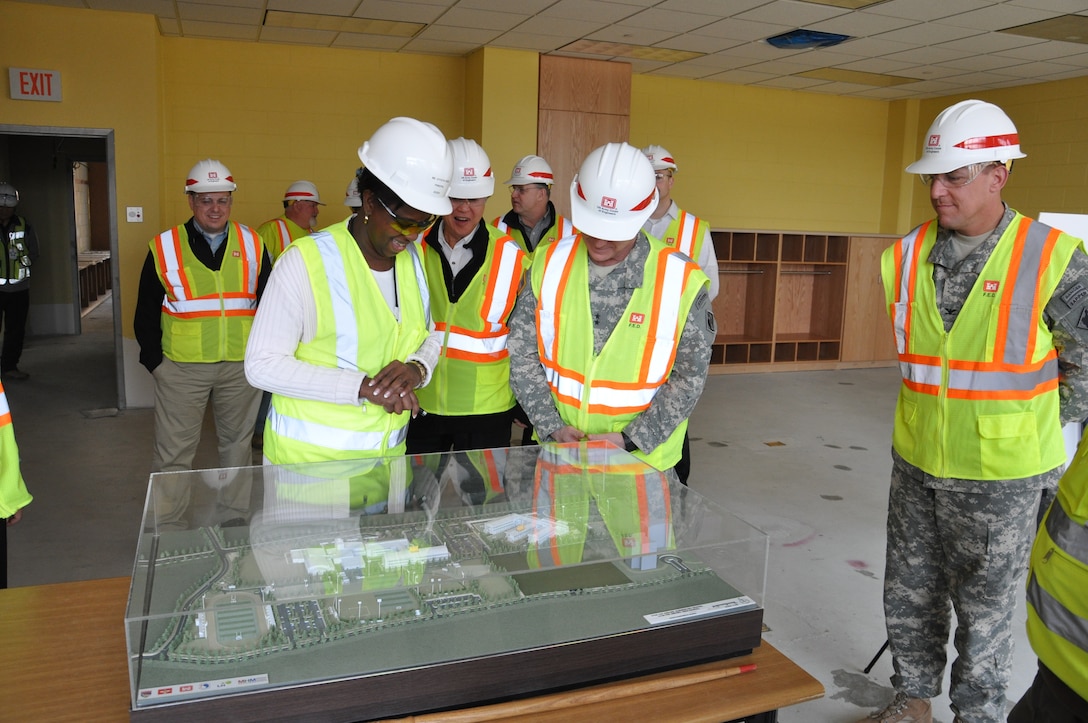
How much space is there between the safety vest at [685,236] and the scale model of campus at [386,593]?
12.0 feet

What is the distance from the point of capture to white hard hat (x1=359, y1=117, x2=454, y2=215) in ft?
6.56

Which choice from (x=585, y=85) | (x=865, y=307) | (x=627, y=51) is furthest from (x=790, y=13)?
(x=865, y=307)

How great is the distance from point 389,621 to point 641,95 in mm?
8394

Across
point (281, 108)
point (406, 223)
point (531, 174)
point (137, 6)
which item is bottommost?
point (406, 223)

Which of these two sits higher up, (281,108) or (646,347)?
(281,108)

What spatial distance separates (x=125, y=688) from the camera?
4.26 feet

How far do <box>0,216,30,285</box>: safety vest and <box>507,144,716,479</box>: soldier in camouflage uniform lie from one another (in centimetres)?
732

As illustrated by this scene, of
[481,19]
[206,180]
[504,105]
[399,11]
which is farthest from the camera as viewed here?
[504,105]

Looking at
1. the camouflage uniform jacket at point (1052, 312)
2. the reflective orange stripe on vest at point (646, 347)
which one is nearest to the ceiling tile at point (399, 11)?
the reflective orange stripe on vest at point (646, 347)

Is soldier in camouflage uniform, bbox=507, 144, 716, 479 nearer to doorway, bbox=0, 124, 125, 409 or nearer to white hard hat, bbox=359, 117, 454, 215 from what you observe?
white hard hat, bbox=359, 117, 454, 215

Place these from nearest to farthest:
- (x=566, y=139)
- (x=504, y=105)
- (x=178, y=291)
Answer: (x=178, y=291) → (x=504, y=105) → (x=566, y=139)

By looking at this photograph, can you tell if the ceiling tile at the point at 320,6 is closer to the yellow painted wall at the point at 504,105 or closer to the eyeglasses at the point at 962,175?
the yellow painted wall at the point at 504,105

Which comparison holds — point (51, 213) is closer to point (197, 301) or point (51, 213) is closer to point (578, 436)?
point (197, 301)

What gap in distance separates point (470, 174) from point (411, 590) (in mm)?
2159
